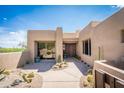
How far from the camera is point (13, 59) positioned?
12766 millimetres

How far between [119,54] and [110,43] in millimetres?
1371

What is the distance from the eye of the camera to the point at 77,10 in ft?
37.1

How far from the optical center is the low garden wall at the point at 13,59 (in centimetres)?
1124

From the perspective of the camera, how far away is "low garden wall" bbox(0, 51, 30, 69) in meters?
11.2

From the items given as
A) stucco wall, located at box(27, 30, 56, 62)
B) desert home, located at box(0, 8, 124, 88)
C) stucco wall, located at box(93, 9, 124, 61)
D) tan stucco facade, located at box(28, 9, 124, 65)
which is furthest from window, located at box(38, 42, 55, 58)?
stucco wall, located at box(93, 9, 124, 61)

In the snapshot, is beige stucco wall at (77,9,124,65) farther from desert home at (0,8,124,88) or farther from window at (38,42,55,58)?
window at (38,42,55,58)

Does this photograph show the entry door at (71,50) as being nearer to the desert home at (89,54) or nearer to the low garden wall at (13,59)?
the desert home at (89,54)

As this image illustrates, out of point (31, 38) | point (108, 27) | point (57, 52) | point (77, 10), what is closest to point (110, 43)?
Result: point (108, 27)

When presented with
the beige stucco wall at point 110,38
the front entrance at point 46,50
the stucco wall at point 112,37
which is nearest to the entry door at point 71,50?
the front entrance at point 46,50

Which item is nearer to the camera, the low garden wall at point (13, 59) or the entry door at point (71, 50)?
the low garden wall at point (13, 59)

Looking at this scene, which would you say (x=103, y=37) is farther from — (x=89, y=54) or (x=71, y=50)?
(x=71, y=50)

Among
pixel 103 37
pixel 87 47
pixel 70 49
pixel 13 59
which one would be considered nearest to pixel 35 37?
pixel 13 59
